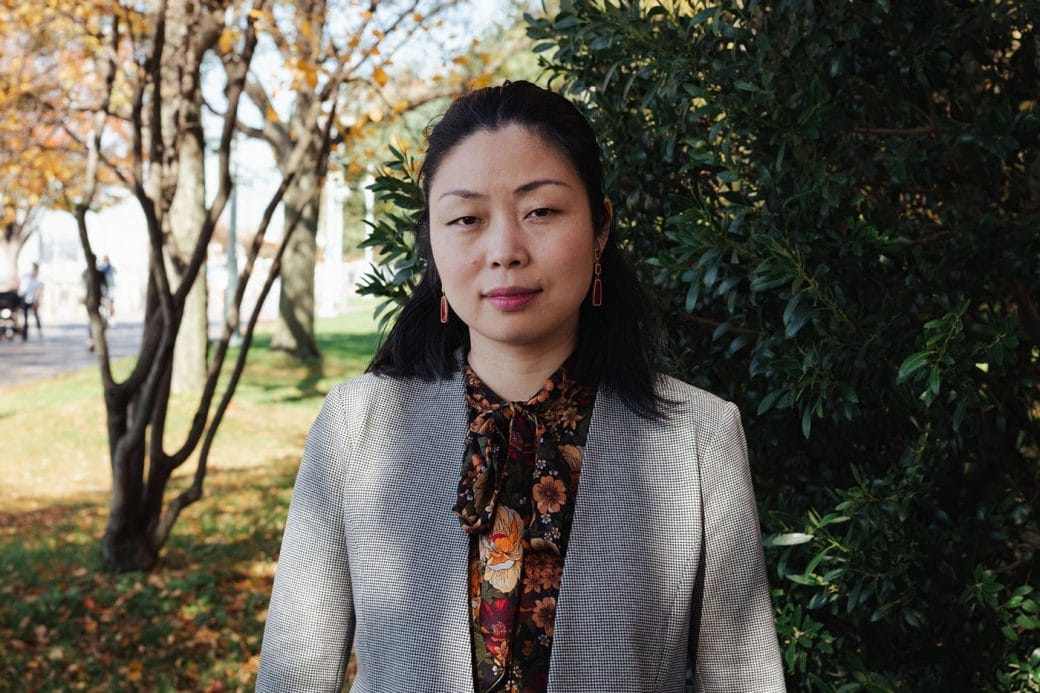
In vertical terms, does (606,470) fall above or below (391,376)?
below

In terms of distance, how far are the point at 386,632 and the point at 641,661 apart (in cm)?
42

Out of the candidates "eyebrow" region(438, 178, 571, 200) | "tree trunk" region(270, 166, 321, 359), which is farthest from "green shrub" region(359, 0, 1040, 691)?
"tree trunk" region(270, 166, 321, 359)

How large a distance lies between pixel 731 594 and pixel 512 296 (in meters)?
0.62

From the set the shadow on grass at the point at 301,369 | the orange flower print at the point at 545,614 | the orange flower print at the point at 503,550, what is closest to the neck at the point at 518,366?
the orange flower print at the point at 503,550

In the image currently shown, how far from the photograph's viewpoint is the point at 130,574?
6.74m

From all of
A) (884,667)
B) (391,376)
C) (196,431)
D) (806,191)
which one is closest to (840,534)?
(884,667)

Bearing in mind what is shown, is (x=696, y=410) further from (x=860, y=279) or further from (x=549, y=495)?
(x=860, y=279)

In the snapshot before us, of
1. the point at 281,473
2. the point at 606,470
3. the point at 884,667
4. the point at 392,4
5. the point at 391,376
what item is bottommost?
the point at 281,473

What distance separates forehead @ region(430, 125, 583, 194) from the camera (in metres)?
1.89

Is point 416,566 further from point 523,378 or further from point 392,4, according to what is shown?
point 392,4

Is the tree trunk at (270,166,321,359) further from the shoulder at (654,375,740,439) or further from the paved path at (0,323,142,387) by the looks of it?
the shoulder at (654,375,740,439)

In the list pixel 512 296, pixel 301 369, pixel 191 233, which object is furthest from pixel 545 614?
pixel 301 369

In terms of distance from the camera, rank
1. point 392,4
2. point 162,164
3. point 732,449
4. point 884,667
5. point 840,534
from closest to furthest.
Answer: point 732,449, point 840,534, point 884,667, point 162,164, point 392,4

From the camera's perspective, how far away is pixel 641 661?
1.81 m
